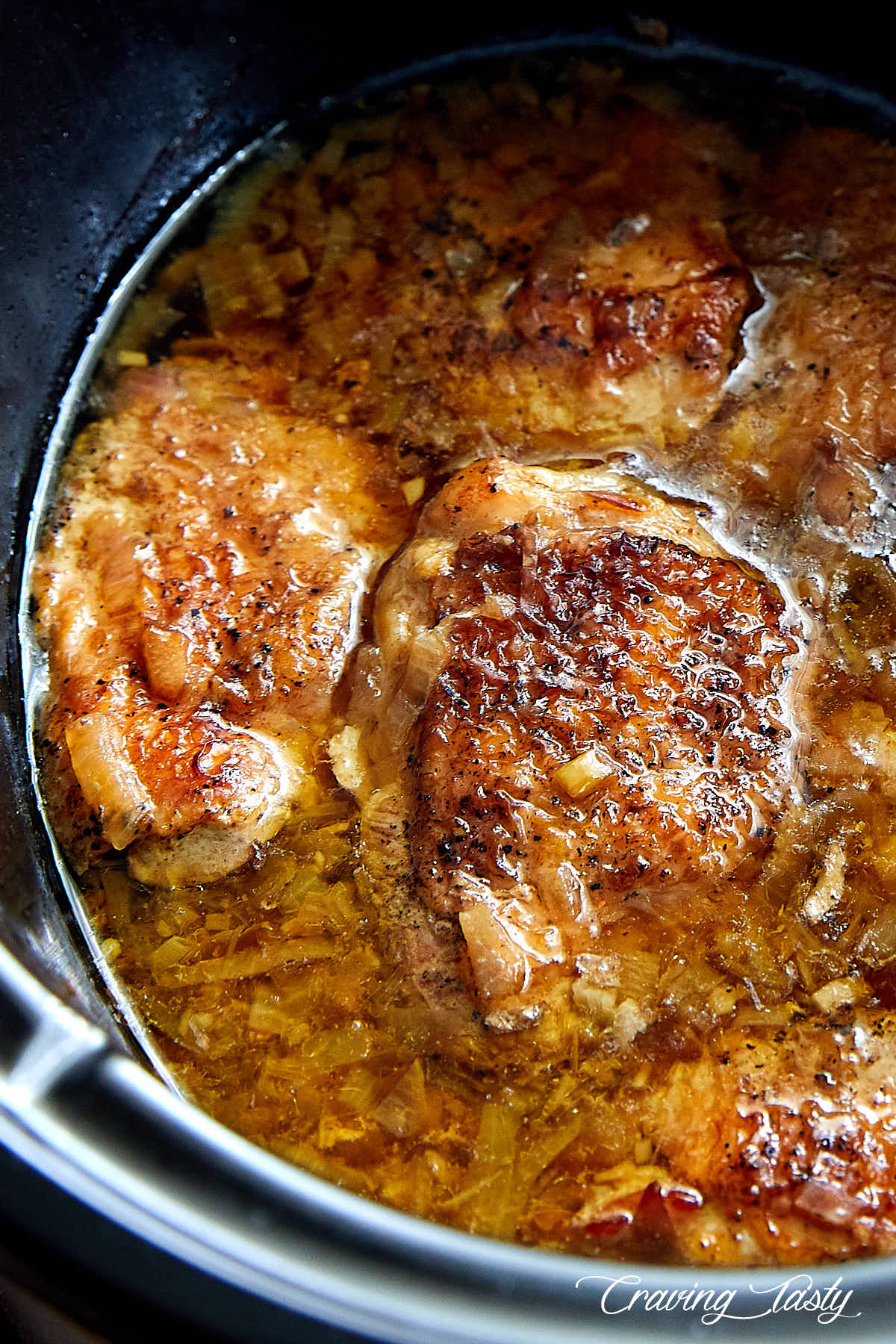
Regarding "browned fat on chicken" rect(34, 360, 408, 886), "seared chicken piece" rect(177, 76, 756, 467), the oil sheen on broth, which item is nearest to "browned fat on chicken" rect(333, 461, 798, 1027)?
the oil sheen on broth

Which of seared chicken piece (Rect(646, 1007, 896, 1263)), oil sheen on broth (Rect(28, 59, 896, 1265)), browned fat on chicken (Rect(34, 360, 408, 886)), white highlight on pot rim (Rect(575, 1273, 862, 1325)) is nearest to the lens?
white highlight on pot rim (Rect(575, 1273, 862, 1325))

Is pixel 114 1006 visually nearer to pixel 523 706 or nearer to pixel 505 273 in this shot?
pixel 523 706

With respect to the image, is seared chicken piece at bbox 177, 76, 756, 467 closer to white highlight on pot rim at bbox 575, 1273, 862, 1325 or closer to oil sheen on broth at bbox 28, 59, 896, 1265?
oil sheen on broth at bbox 28, 59, 896, 1265

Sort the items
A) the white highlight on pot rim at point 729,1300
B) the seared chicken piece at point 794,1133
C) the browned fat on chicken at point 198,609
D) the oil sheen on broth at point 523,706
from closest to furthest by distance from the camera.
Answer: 1. the white highlight on pot rim at point 729,1300
2. the seared chicken piece at point 794,1133
3. the oil sheen on broth at point 523,706
4. the browned fat on chicken at point 198,609

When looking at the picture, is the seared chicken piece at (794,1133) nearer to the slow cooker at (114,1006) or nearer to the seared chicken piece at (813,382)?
the slow cooker at (114,1006)

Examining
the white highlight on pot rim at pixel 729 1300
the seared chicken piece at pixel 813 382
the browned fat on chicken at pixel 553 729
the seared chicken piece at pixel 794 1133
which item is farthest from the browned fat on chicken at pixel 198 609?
the white highlight on pot rim at pixel 729 1300

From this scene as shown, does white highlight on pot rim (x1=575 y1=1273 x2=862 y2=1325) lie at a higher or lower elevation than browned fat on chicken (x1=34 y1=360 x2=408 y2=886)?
lower

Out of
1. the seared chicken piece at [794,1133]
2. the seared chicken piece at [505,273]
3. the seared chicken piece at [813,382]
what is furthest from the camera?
the seared chicken piece at [505,273]
